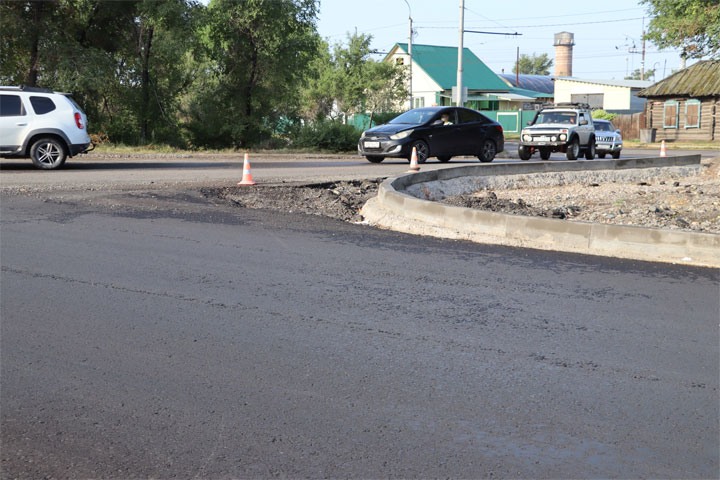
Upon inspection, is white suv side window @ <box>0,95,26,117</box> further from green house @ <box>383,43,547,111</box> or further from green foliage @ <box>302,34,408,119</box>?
green house @ <box>383,43,547,111</box>

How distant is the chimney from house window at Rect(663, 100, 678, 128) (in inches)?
2267

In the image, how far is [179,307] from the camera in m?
5.88

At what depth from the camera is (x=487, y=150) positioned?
75.7 feet

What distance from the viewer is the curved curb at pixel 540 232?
7824mm

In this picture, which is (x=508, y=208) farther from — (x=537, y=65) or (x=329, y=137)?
(x=537, y=65)

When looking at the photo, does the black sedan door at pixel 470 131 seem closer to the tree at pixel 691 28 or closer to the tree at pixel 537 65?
the tree at pixel 691 28

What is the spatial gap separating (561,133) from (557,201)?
11147 mm

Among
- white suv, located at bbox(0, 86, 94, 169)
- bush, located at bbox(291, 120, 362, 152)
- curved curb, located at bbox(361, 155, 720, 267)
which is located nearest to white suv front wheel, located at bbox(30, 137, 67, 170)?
white suv, located at bbox(0, 86, 94, 169)

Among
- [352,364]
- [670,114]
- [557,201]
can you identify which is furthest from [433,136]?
[670,114]

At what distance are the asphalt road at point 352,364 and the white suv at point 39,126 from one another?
9.75 meters

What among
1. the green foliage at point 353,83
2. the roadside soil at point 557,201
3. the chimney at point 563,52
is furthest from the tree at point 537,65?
the roadside soil at point 557,201

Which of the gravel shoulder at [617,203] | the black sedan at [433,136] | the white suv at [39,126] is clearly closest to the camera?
the gravel shoulder at [617,203]

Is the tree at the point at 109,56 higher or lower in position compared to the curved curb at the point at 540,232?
higher

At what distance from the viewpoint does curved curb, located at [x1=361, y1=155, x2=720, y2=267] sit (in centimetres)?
782
